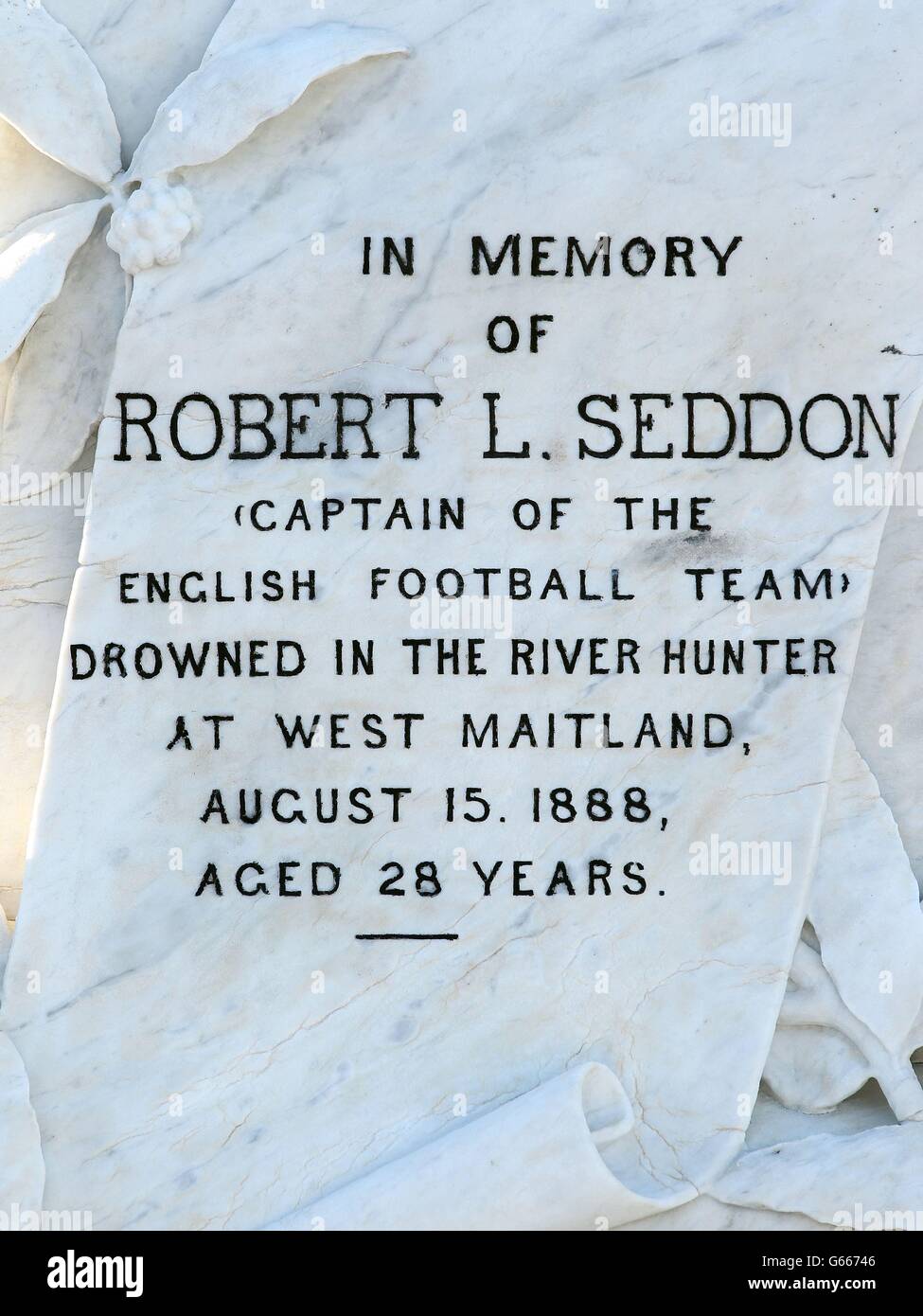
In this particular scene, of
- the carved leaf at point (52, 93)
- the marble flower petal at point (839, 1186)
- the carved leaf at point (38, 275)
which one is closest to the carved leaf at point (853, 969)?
the marble flower petal at point (839, 1186)

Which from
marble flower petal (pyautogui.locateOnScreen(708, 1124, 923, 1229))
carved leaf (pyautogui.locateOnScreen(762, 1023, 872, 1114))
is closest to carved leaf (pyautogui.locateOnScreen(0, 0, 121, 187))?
carved leaf (pyautogui.locateOnScreen(762, 1023, 872, 1114))

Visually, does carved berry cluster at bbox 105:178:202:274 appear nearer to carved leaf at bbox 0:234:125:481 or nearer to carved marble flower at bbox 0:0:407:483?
carved marble flower at bbox 0:0:407:483

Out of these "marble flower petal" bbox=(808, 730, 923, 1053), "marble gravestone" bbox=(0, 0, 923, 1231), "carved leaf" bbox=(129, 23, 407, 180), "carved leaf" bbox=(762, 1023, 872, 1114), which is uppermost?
"carved leaf" bbox=(129, 23, 407, 180)

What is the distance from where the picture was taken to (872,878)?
9.67ft

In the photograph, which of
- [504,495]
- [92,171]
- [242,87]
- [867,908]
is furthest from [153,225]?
[867,908]

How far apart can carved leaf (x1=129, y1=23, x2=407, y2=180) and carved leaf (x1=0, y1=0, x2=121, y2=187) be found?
0.39ft

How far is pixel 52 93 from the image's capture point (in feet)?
Answer: 9.68

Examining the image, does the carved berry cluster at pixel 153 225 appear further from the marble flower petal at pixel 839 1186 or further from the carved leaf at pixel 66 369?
the marble flower petal at pixel 839 1186

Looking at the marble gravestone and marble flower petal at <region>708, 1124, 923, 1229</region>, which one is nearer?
marble flower petal at <region>708, 1124, 923, 1229</region>

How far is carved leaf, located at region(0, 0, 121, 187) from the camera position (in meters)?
2.95

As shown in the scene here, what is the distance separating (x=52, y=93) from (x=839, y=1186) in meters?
2.68

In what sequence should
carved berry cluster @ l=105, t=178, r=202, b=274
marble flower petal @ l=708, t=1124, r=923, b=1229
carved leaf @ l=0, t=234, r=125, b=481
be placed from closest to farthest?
marble flower petal @ l=708, t=1124, r=923, b=1229
carved berry cluster @ l=105, t=178, r=202, b=274
carved leaf @ l=0, t=234, r=125, b=481

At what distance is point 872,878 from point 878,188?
1396 mm

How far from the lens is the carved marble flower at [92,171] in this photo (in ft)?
9.44
